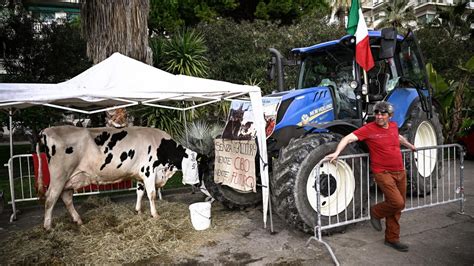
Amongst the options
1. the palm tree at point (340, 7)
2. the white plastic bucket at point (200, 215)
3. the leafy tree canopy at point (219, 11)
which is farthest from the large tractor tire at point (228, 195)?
the palm tree at point (340, 7)

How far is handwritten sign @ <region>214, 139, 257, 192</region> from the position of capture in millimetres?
5242

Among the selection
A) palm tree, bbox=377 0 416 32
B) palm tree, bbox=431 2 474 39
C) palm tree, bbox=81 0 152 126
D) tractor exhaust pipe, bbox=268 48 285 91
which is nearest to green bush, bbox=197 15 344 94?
Answer: palm tree, bbox=81 0 152 126

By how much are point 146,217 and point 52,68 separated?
33.6ft

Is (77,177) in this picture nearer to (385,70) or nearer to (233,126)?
(233,126)

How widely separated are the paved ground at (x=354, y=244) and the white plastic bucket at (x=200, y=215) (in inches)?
14.5

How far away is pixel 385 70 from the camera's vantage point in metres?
6.29

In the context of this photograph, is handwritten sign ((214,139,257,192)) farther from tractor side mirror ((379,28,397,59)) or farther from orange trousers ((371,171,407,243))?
tractor side mirror ((379,28,397,59))

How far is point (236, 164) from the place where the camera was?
5.53 m

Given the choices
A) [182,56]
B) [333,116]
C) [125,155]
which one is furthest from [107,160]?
[182,56]

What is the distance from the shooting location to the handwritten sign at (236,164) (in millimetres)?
5242

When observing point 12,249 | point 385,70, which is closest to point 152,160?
point 12,249

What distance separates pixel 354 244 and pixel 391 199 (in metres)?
0.80

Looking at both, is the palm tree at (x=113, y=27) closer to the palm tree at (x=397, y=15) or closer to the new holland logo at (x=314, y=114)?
the new holland logo at (x=314, y=114)

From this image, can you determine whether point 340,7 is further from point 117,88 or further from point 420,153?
point 117,88
